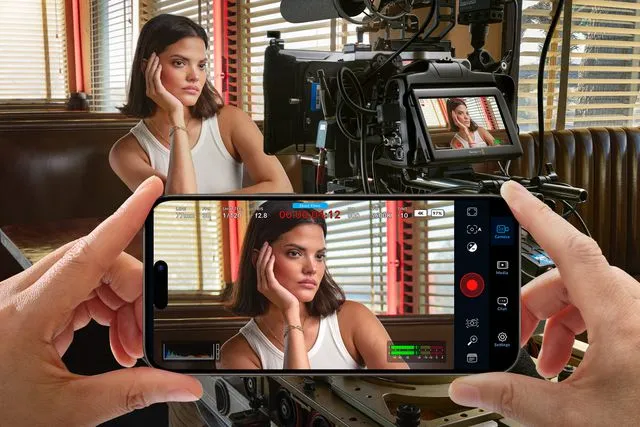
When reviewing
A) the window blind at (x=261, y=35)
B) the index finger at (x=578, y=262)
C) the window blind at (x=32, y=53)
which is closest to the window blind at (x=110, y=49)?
the window blind at (x=261, y=35)

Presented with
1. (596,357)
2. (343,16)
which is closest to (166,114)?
(343,16)

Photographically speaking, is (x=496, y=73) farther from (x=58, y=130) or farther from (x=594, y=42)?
(x=594, y=42)

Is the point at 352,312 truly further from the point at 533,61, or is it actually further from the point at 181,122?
the point at 533,61

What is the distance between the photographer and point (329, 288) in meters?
0.62

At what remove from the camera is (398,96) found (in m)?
1.10

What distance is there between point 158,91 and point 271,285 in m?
0.99

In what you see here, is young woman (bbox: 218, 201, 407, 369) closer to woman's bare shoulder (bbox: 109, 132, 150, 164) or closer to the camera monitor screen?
the camera monitor screen

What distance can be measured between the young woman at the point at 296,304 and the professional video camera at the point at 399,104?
49 cm

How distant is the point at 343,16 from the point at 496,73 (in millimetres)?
281

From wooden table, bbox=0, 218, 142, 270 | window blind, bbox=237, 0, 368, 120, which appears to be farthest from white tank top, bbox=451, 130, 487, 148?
window blind, bbox=237, 0, 368, 120

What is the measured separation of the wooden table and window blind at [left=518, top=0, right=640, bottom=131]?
6.20ft

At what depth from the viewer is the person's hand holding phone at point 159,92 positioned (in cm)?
150

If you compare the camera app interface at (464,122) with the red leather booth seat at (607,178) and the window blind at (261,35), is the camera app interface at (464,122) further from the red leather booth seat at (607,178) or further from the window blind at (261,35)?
the red leather booth seat at (607,178)

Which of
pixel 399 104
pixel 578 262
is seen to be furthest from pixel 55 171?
pixel 578 262
